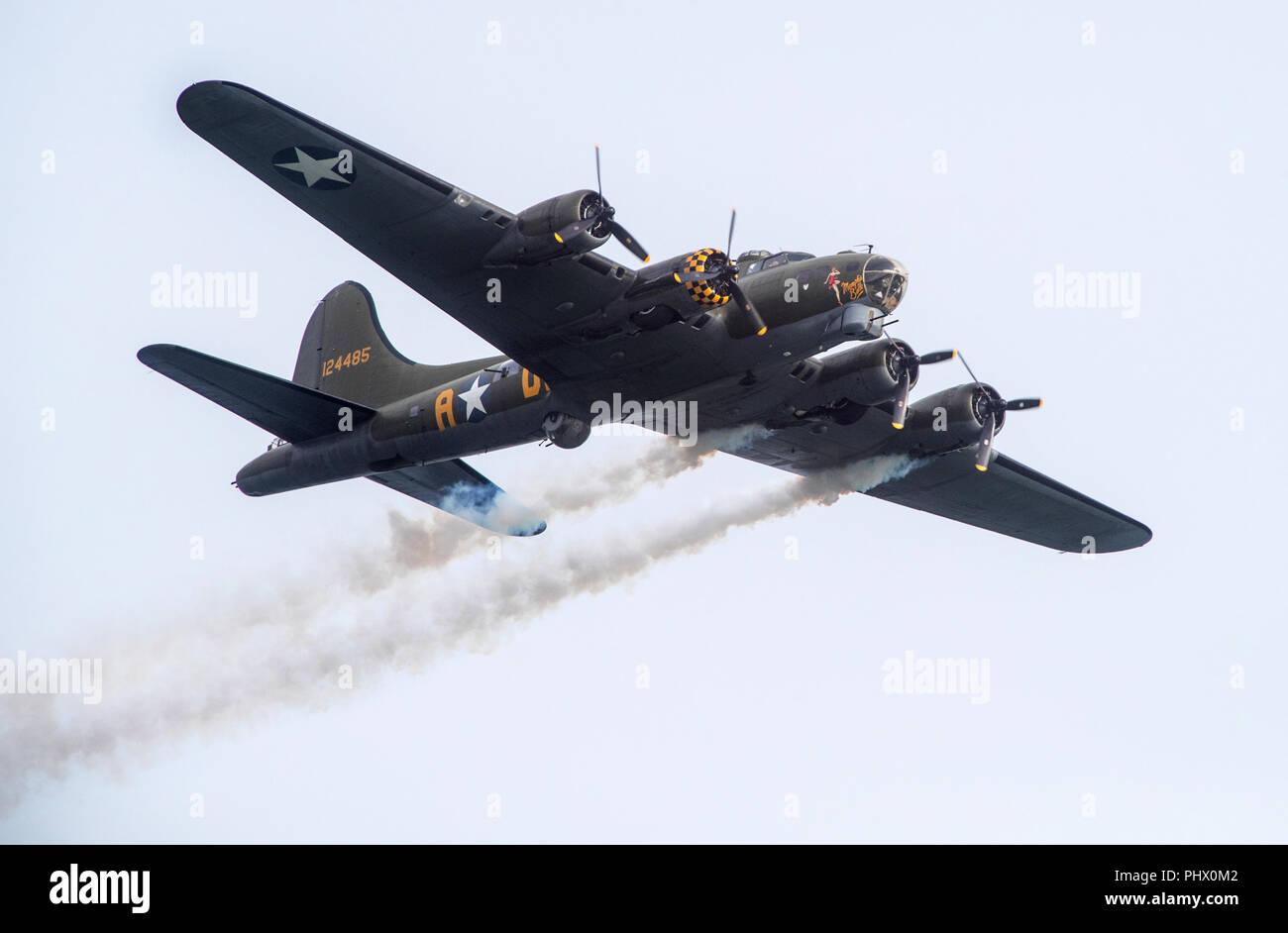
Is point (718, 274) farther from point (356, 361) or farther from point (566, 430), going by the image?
point (356, 361)

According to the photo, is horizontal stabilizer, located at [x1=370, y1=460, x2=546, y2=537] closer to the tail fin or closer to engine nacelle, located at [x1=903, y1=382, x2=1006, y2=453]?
the tail fin

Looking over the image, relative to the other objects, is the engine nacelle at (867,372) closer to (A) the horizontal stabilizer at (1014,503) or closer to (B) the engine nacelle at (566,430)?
(A) the horizontal stabilizer at (1014,503)

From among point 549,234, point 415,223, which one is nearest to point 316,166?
point 415,223

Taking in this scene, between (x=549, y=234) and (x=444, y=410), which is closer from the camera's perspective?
(x=549, y=234)

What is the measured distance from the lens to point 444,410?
3228 cm

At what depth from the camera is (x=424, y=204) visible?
27.3 meters

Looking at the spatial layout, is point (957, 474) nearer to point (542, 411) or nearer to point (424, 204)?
point (542, 411)

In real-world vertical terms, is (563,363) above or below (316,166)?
below

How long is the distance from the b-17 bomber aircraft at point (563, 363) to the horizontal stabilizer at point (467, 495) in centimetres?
5

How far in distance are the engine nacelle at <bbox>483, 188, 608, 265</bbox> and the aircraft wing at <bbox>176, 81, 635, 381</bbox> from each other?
0.93 ft

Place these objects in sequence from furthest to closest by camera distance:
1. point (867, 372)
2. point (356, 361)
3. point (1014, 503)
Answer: point (356, 361), point (1014, 503), point (867, 372)

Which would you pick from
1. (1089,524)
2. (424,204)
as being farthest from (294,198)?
(1089,524)

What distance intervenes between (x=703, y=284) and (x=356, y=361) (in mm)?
12411

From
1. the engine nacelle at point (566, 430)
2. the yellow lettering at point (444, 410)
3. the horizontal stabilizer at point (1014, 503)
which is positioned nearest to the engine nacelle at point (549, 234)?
the engine nacelle at point (566, 430)
